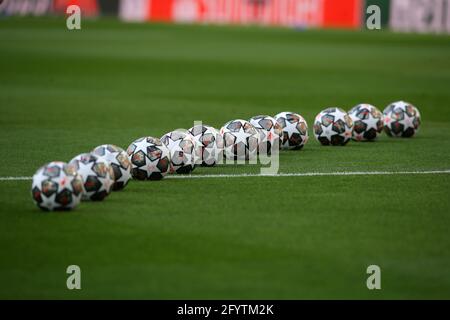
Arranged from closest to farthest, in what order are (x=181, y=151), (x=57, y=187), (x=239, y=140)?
(x=57, y=187) → (x=181, y=151) → (x=239, y=140)

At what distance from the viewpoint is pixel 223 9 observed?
60375 millimetres

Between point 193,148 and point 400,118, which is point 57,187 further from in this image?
point 400,118

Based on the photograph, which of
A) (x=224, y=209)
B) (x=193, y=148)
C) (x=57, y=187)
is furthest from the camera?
(x=193, y=148)

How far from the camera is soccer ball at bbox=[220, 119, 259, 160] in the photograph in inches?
588

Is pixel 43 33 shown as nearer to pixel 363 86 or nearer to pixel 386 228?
pixel 363 86

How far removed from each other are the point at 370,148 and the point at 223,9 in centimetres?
4456

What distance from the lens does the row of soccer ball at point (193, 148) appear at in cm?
1120

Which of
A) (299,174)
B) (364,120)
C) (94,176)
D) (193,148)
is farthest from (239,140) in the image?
(94,176)

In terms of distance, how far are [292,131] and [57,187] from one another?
225 inches

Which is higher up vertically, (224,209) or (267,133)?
(267,133)

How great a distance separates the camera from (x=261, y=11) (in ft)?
197

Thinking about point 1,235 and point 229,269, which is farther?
point 1,235

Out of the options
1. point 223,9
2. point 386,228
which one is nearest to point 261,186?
point 386,228

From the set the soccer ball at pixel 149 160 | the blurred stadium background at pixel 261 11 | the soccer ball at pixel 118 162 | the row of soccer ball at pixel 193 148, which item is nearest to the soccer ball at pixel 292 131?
the row of soccer ball at pixel 193 148
